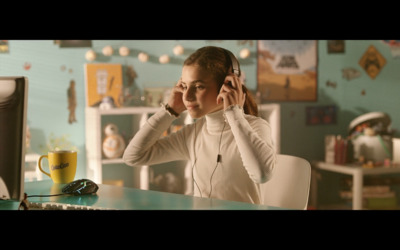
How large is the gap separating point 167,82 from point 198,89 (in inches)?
86.4

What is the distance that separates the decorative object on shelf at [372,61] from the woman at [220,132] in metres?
2.78

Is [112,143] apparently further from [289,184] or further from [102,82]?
[289,184]

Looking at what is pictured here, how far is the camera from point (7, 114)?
44.0 inches

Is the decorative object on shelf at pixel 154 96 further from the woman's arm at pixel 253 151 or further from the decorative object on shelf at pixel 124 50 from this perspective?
the woman's arm at pixel 253 151

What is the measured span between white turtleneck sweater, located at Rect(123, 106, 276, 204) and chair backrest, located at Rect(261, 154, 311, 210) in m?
0.05

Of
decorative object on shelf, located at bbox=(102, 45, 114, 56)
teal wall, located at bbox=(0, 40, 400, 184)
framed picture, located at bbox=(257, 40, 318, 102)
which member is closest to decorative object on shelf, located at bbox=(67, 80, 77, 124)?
teal wall, located at bbox=(0, 40, 400, 184)

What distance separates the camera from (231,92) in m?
1.44

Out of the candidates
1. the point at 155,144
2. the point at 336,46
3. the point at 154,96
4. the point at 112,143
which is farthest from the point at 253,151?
the point at 336,46

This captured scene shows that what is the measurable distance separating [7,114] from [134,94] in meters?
2.43

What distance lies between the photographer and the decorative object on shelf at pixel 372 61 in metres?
4.06
